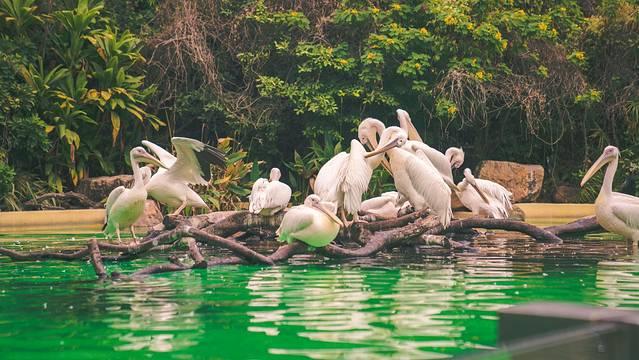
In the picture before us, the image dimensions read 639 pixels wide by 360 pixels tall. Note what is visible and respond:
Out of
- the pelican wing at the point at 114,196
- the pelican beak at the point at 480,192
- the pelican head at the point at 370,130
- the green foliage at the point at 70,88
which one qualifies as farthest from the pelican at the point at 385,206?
the green foliage at the point at 70,88

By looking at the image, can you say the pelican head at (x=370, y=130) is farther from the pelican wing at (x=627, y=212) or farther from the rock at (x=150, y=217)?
the rock at (x=150, y=217)

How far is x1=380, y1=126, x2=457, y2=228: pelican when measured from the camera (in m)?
8.62

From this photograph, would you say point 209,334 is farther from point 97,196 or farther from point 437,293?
point 97,196

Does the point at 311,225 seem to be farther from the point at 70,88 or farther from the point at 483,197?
the point at 70,88

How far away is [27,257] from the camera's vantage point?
754 centimetres

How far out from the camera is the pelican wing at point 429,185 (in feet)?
28.2

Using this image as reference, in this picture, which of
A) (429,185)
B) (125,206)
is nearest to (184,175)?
(125,206)

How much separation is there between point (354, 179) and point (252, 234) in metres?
1.49

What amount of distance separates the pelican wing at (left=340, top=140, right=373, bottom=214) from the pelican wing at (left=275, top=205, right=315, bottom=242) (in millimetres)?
793

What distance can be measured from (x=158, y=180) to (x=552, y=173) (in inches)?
398

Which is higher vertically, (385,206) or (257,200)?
(257,200)

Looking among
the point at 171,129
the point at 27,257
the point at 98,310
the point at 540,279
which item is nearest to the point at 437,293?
the point at 540,279

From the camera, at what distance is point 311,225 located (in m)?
7.46

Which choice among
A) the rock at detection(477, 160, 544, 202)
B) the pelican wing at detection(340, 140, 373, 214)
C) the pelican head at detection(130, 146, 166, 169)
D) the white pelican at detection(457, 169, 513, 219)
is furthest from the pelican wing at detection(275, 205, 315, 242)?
the rock at detection(477, 160, 544, 202)
